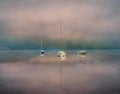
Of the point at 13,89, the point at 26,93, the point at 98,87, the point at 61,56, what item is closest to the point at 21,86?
the point at 13,89

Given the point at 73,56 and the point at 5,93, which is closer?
the point at 5,93

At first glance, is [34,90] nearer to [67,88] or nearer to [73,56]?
[67,88]

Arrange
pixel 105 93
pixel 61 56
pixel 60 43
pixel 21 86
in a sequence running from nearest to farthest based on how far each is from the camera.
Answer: pixel 105 93 → pixel 21 86 → pixel 60 43 → pixel 61 56

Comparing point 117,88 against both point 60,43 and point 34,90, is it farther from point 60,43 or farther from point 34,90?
point 60,43

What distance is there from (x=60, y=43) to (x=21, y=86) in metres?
11.5

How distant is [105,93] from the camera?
7508 millimetres

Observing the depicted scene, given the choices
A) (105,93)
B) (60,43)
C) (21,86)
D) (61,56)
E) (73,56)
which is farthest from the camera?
(73,56)

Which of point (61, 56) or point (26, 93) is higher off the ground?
point (26, 93)

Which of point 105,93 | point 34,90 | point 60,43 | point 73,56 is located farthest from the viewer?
point 73,56

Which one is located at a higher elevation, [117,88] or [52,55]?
[117,88]

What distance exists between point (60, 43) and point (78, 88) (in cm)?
1191

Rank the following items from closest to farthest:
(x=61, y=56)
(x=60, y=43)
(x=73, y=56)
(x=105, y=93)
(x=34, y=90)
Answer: (x=105, y=93) < (x=34, y=90) < (x=60, y=43) < (x=61, y=56) < (x=73, y=56)

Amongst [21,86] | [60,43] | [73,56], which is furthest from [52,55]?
[21,86]

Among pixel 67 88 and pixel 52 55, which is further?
pixel 52 55
